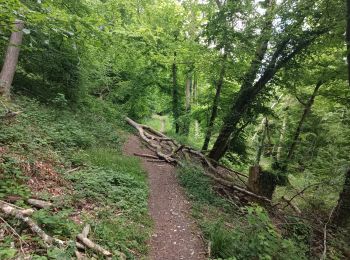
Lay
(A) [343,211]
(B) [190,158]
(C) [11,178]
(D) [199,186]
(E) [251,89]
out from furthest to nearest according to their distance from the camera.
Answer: (B) [190,158] → (E) [251,89] → (D) [199,186] → (A) [343,211] → (C) [11,178]

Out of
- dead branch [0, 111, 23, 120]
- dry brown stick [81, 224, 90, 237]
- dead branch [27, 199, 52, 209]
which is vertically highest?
dead branch [0, 111, 23, 120]

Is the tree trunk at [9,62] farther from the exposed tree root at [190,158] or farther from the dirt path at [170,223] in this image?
the exposed tree root at [190,158]

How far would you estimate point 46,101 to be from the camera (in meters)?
10.9

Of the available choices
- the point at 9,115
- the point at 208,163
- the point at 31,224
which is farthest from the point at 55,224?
the point at 208,163

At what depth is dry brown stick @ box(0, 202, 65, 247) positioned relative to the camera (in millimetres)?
3648

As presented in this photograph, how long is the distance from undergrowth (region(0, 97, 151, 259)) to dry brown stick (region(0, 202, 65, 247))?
76 millimetres

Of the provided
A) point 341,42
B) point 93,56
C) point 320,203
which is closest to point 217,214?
point 320,203

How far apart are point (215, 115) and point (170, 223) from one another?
7.72 metres

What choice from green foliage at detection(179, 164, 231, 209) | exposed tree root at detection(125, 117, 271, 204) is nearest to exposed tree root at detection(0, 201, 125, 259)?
green foliage at detection(179, 164, 231, 209)

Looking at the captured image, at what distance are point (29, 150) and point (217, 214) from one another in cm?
483

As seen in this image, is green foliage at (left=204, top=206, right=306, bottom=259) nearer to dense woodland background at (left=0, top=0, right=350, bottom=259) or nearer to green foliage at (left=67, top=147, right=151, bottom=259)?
dense woodland background at (left=0, top=0, right=350, bottom=259)

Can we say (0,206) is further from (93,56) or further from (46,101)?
(93,56)

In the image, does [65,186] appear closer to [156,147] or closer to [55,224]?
[55,224]

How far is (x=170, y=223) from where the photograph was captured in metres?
6.21
